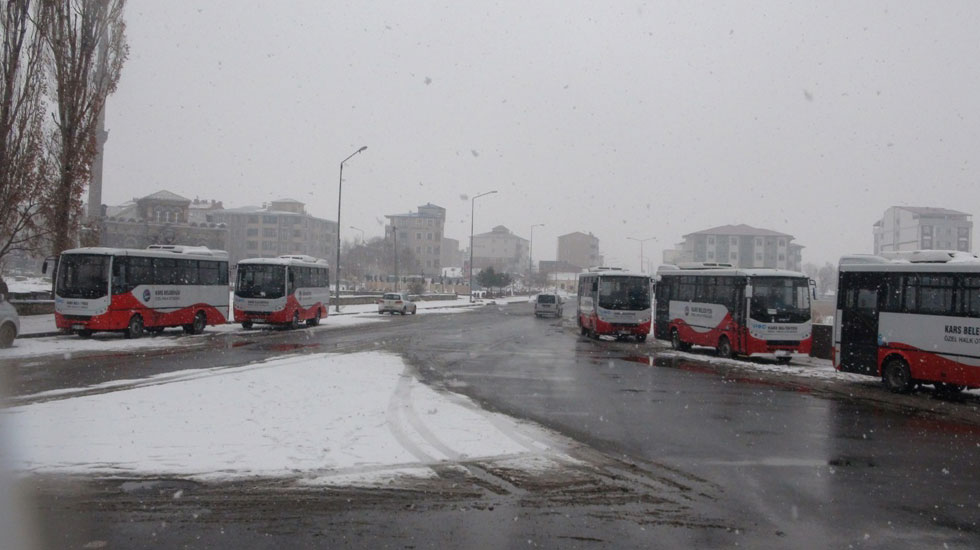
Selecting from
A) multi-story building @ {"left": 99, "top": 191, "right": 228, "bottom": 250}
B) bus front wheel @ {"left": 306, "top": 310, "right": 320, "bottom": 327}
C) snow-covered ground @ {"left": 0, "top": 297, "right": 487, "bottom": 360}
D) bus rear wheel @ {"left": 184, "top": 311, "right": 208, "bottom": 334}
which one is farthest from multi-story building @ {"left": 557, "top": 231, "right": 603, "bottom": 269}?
snow-covered ground @ {"left": 0, "top": 297, "right": 487, "bottom": 360}

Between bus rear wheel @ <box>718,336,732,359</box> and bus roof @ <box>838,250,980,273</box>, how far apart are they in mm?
5742

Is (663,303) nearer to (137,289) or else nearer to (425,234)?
(137,289)

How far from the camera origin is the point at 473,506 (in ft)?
22.7

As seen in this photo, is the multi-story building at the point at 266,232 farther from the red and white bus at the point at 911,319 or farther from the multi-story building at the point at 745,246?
the red and white bus at the point at 911,319

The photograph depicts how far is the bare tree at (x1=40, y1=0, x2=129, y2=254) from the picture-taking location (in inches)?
1190

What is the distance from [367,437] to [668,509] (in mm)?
4393

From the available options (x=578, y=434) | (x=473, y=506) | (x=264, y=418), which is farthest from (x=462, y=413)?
(x=473, y=506)

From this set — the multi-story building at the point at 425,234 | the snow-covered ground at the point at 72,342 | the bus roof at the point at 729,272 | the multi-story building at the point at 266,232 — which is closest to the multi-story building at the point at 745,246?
the multi-story building at the point at 425,234

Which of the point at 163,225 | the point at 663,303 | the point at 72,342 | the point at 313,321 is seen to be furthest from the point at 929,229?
the point at 163,225

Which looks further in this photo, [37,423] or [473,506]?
[37,423]

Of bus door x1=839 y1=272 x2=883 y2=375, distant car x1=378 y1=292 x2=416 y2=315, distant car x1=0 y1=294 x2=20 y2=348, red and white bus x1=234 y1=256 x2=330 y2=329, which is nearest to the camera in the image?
bus door x1=839 y1=272 x2=883 y2=375

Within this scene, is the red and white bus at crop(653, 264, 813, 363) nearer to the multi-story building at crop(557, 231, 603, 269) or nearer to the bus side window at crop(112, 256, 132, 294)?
the bus side window at crop(112, 256, 132, 294)

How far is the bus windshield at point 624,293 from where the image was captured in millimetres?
31438

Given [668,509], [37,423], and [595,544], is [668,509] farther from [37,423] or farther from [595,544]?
[37,423]
